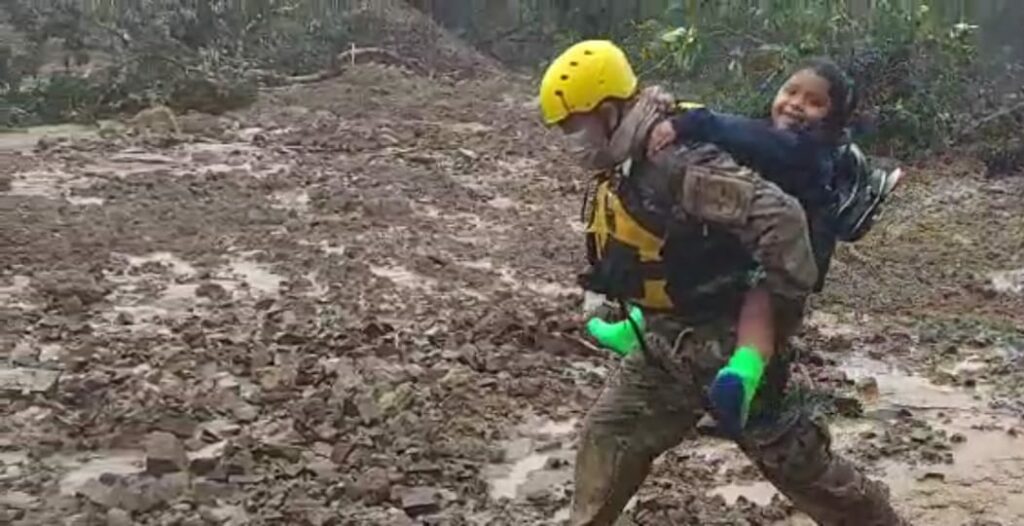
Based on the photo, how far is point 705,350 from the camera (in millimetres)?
3895

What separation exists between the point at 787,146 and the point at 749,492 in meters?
2.00

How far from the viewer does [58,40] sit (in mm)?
18109

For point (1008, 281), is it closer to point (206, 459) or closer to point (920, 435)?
point (920, 435)

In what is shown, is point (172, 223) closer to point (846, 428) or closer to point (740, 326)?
point (846, 428)

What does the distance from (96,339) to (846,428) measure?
3.29 m

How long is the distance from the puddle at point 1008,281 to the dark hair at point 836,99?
210 inches

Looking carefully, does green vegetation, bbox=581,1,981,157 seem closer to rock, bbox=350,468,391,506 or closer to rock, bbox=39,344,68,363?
rock, bbox=39,344,68,363

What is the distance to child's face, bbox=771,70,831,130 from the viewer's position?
3.76 m

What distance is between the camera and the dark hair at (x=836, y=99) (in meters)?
3.76

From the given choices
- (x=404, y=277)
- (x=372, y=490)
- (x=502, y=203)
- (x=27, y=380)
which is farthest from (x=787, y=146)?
(x=502, y=203)

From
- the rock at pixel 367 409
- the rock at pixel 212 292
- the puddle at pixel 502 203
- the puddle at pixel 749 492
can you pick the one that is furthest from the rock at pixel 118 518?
the puddle at pixel 502 203

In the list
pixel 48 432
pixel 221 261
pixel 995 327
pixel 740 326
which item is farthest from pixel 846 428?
pixel 221 261

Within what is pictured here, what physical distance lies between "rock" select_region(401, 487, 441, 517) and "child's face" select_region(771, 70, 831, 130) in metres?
1.88

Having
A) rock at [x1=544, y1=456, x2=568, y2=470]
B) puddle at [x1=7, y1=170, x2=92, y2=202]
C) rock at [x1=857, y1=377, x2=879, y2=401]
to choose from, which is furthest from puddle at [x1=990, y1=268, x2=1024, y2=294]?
puddle at [x1=7, y1=170, x2=92, y2=202]
